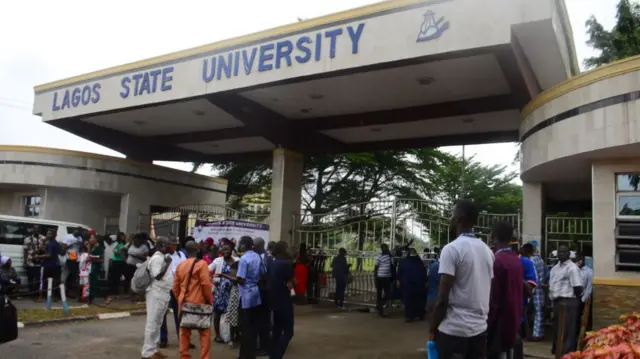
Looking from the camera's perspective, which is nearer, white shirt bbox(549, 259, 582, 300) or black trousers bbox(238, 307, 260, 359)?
black trousers bbox(238, 307, 260, 359)

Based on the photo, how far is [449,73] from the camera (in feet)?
35.4

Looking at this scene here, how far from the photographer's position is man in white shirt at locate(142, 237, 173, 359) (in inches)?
268

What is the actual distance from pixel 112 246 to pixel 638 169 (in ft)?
36.7

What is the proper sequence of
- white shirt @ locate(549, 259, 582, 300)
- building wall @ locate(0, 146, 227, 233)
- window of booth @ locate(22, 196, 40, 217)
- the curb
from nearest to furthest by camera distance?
white shirt @ locate(549, 259, 582, 300) < the curb < building wall @ locate(0, 146, 227, 233) < window of booth @ locate(22, 196, 40, 217)

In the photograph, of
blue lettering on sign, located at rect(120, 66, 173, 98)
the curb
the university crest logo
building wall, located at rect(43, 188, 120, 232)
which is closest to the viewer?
the curb

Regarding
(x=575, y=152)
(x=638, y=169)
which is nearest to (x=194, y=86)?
(x=575, y=152)

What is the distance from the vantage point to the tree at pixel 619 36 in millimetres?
22672

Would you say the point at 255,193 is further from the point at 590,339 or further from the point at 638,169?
the point at 590,339

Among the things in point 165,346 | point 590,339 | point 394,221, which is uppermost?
point 394,221

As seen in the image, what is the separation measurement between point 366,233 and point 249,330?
776 centimetres

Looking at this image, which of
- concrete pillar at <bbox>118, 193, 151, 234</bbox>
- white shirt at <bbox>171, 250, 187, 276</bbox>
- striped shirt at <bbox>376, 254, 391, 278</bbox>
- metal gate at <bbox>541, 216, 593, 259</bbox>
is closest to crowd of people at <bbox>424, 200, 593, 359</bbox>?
white shirt at <bbox>171, 250, 187, 276</bbox>

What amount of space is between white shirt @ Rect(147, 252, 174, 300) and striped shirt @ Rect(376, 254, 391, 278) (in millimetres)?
6249

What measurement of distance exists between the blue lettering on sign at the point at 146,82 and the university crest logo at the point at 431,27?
6249mm

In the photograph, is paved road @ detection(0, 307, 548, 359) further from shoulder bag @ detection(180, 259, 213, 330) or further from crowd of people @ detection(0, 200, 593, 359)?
shoulder bag @ detection(180, 259, 213, 330)
